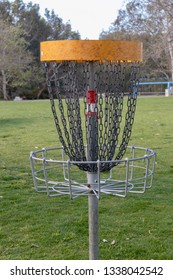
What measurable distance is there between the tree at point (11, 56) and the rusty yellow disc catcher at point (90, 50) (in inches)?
1274

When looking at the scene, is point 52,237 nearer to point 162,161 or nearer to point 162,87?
point 162,161

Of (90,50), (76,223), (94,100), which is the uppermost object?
(90,50)

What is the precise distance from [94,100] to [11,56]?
1308 inches

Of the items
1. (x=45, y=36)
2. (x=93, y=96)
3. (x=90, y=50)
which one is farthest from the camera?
(x=45, y=36)

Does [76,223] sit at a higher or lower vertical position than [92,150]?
lower

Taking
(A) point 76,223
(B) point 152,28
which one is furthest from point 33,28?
(A) point 76,223

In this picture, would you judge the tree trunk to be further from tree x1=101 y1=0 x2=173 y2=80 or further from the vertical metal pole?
the vertical metal pole

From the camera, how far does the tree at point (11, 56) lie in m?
34.1

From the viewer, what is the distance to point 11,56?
3447 cm

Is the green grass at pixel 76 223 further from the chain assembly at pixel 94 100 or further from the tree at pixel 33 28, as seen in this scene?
the tree at pixel 33 28

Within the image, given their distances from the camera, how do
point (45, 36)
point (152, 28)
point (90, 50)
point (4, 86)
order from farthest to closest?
point (45, 36), point (4, 86), point (152, 28), point (90, 50)

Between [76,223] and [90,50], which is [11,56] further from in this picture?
[90,50]

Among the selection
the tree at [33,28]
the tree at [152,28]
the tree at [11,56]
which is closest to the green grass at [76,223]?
the tree at [152,28]

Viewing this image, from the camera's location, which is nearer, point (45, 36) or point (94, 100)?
point (94, 100)
